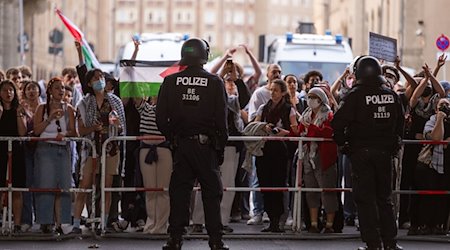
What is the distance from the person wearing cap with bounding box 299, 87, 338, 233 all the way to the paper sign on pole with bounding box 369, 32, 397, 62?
52.8 inches

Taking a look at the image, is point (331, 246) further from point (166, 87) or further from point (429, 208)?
point (166, 87)

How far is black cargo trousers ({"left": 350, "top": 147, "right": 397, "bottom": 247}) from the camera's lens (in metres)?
13.4

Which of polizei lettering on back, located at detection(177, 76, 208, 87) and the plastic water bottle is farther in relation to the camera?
the plastic water bottle

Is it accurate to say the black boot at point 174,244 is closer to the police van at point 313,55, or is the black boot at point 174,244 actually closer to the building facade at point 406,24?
the police van at point 313,55

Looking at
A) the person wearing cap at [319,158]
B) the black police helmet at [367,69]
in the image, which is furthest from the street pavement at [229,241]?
the black police helmet at [367,69]

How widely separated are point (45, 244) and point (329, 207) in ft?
11.6

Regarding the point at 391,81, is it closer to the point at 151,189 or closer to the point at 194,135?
the point at 151,189

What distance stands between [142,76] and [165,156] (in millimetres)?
1438

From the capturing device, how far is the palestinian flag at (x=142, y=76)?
639 inches

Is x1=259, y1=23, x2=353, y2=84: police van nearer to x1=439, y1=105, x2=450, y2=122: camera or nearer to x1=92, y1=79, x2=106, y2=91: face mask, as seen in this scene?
x1=439, y1=105, x2=450, y2=122: camera

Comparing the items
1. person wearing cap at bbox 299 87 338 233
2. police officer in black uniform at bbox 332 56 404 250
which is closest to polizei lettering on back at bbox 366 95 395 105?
police officer in black uniform at bbox 332 56 404 250

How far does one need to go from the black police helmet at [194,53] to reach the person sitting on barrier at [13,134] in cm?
323

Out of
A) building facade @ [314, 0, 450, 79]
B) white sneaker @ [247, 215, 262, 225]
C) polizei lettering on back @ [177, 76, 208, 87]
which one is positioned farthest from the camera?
building facade @ [314, 0, 450, 79]

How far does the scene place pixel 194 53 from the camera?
13.2m
